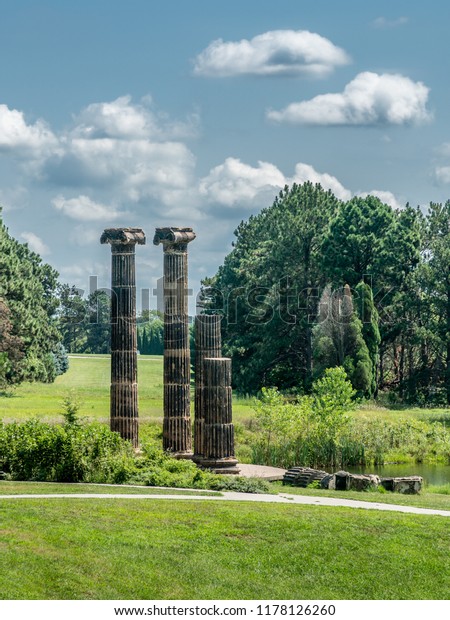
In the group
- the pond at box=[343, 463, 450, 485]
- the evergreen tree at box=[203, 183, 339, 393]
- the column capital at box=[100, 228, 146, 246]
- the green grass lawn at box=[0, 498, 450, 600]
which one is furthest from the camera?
the evergreen tree at box=[203, 183, 339, 393]

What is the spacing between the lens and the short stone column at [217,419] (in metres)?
34.8

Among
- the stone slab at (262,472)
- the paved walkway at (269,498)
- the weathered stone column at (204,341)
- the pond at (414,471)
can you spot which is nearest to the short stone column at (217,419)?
the stone slab at (262,472)

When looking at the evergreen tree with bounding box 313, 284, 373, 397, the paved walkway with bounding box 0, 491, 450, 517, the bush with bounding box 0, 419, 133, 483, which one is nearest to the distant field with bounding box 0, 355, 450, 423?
Result: the evergreen tree with bounding box 313, 284, 373, 397

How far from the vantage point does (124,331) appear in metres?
36.0

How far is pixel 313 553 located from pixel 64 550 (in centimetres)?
511

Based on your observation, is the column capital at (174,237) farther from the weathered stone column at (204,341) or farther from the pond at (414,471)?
the pond at (414,471)

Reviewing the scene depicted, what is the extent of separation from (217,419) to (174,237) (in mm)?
5941

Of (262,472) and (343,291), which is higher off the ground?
(343,291)

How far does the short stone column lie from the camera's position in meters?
34.8

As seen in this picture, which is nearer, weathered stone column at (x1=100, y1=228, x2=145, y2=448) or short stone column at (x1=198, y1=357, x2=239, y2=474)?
short stone column at (x1=198, y1=357, x2=239, y2=474)

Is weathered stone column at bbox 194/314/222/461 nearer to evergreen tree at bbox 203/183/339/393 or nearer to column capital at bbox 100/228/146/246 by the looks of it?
column capital at bbox 100/228/146/246

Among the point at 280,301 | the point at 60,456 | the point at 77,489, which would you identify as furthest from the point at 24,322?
the point at 77,489

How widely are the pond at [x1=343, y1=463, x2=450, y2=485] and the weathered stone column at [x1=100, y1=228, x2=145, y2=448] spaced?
1319cm

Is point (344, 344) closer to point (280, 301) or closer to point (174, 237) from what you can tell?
point (280, 301)
